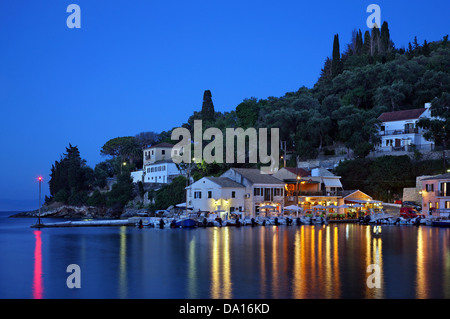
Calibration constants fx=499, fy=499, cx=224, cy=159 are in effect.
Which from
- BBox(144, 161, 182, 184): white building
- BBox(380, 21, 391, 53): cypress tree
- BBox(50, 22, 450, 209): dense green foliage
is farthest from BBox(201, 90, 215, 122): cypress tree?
BBox(380, 21, 391, 53): cypress tree

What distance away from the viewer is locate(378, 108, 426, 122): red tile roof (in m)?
72.1

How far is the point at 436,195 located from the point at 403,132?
15.7 meters

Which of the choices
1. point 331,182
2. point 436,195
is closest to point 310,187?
point 331,182

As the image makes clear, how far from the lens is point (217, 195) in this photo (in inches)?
2393

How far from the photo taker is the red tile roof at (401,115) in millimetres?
72113

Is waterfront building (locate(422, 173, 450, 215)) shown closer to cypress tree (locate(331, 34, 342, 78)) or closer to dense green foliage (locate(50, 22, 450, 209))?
dense green foliage (locate(50, 22, 450, 209))

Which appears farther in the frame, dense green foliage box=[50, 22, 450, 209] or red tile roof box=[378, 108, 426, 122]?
red tile roof box=[378, 108, 426, 122]

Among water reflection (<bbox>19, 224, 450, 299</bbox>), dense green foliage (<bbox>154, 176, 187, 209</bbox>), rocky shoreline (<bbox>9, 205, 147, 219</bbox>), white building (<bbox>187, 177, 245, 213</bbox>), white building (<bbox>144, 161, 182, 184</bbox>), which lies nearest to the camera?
water reflection (<bbox>19, 224, 450, 299</bbox>)

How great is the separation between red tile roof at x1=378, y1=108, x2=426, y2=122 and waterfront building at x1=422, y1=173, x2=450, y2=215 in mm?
15543
